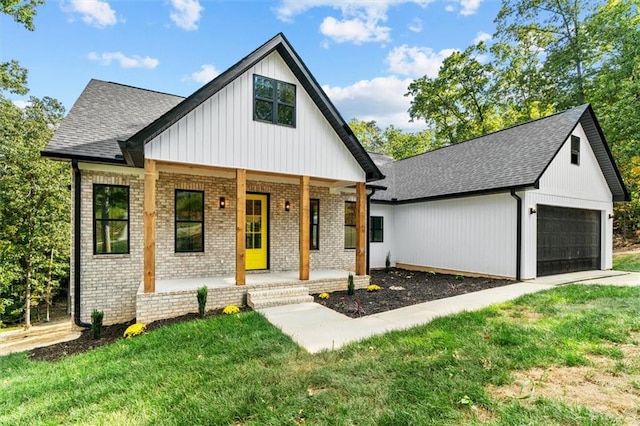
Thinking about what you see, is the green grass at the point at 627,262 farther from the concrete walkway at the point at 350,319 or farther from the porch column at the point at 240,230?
the porch column at the point at 240,230

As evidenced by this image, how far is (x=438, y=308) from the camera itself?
6512 mm

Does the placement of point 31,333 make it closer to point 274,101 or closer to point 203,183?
point 203,183

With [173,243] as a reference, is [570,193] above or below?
above

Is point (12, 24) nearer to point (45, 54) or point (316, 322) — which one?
point (45, 54)

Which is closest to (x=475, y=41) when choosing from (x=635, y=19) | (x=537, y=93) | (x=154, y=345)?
(x=537, y=93)

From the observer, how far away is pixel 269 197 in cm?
986

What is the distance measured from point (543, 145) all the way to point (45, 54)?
17.6 meters

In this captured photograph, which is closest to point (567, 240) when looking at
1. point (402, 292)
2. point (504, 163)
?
point (504, 163)

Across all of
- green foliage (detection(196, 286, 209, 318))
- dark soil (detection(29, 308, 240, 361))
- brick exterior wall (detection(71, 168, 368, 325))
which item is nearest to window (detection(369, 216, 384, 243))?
brick exterior wall (detection(71, 168, 368, 325))

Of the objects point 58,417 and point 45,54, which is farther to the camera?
point 45,54

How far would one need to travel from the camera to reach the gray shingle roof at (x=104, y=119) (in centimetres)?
706

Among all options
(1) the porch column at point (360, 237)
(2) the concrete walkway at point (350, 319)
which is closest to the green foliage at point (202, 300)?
(2) the concrete walkway at point (350, 319)

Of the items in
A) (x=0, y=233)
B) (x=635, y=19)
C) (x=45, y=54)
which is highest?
(x=635, y=19)

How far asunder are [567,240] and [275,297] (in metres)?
11.0
